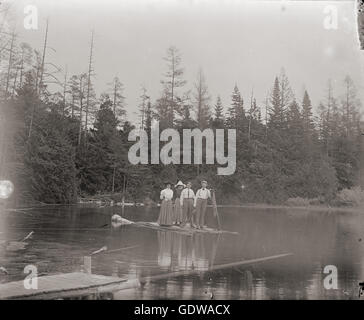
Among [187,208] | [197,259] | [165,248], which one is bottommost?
[197,259]

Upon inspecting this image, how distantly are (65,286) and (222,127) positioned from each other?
41111 mm

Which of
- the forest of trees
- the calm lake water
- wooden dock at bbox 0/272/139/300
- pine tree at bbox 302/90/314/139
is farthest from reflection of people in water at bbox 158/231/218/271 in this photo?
pine tree at bbox 302/90/314/139

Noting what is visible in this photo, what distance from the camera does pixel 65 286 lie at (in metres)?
7.29

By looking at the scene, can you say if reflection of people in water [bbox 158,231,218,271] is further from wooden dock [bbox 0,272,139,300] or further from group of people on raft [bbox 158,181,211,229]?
wooden dock [bbox 0,272,139,300]

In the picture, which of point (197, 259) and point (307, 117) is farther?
point (307, 117)

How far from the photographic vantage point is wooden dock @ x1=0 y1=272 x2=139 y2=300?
680cm

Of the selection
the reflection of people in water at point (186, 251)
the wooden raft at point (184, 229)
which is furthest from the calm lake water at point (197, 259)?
the wooden raft at point (184, 229)

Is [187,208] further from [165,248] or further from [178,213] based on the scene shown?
[165,248]

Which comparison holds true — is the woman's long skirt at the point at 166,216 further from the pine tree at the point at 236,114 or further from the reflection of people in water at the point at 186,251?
the pine tree at the point at 236,114

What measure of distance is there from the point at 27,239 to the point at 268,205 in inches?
1327

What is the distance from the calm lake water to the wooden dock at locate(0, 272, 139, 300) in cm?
35

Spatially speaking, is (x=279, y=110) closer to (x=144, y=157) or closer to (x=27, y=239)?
(x=144, y=157)

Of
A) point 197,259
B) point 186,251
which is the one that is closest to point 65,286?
point 197,259

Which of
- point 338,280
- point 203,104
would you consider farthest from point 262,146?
point 338,280
